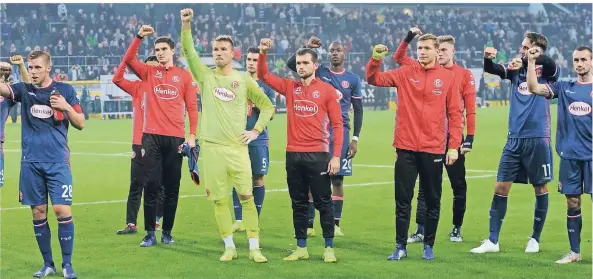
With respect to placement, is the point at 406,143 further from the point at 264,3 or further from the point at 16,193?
the point at 264,3

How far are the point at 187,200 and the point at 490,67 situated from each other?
6.59 meters

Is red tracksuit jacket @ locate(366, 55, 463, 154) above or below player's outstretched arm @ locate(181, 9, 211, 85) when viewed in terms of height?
below

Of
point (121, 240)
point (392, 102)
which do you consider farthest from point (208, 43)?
point (121, 240)

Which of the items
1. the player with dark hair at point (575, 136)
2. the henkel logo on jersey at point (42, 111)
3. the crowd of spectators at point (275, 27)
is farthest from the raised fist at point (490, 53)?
the crowd of spectators at point (275, 27)

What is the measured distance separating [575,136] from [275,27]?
130ft

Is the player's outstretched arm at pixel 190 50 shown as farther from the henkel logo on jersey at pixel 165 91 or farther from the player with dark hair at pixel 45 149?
the player with dark hair at pixel 45 149

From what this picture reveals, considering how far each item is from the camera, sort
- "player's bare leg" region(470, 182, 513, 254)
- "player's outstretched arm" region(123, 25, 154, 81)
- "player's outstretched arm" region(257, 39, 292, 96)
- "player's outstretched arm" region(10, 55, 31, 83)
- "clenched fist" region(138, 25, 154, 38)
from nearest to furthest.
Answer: "player's outstretched arm" region(10, 55, 31, 83) → "player's outstretched arm" region(257, 39, 292, 96) → "clenched fist" region(138, 25, 154, 38) → "player's outstretched arm" region(123, 25, 154, 81) → "player's bare leg" region(470, 182, 513, 254)

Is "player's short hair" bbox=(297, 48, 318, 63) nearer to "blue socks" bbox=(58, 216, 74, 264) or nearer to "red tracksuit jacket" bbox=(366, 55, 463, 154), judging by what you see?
"red tracksuit jacket" bbox=(366, 55, 463, 154)

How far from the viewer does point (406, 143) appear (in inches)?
388

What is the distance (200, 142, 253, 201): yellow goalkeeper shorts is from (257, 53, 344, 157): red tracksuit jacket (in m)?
0.52

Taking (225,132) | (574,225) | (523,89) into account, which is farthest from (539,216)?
(225,132)

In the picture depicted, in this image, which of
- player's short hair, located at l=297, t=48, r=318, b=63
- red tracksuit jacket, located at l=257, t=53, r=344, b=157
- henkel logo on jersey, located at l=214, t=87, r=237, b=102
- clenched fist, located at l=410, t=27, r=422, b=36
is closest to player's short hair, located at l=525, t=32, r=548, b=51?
clenched fist, located at l=410, t=27, r=422, b=36

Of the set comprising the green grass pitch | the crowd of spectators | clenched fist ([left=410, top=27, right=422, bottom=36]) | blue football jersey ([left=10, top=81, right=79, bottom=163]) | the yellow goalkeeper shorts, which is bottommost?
the green grass pitch

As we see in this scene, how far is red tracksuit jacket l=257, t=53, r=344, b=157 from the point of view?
9922 millimetres
